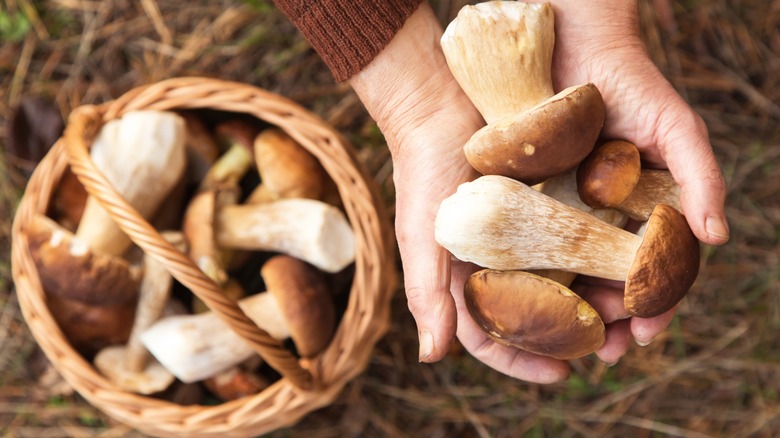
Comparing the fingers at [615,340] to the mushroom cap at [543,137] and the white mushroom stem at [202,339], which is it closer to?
the mushroom cap at [543,137]

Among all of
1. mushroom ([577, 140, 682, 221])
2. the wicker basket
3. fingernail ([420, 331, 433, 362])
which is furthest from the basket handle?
mushroom ([577, 140, 682, 221])

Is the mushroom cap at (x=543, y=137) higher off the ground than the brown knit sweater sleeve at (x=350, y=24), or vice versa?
the brown knit sweater sleeve at (x=350, y=24)

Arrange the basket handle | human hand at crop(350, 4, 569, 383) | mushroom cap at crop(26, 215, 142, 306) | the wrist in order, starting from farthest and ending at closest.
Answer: mushroom cap at crop(26, 215, 142, 306), the wrist, the basket handle, human hand at crop(350, 4, 569, 383)

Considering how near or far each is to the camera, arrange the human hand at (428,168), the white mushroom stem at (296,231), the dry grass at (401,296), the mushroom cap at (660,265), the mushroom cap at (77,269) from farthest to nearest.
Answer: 1. the dry grass at (401,296)
2. the white mushroom stem at (296,231)
3. the mushroom cap at (77,269)
4. the human hand at (428,168)
5. the mushroom cap at (660,265)

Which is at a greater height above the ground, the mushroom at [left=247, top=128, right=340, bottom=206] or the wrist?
the wrist

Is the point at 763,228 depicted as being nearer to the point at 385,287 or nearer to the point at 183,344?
the point at 385,287

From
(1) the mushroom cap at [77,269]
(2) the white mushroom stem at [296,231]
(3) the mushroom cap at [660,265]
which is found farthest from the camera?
(2) the white mushroom stem at [296,231]

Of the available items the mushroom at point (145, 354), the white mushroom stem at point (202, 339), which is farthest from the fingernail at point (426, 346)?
the mushroom at point (145, 354)

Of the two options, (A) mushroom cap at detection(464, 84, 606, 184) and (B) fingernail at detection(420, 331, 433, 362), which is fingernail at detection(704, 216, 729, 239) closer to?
(A) mushroom cap at detection(464, 84, 606, 184)
